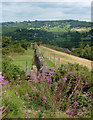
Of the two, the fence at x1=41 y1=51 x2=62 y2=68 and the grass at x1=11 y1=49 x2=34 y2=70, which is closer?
the fence at x1=41 y1=51 x2=62 y2=68

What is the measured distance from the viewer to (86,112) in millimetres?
3404

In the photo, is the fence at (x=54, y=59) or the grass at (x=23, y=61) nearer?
the fence at (x=54, y=59)

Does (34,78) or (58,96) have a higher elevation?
(34,78)

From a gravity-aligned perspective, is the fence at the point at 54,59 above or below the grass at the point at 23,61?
above

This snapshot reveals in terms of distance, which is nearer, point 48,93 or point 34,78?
point 48,93

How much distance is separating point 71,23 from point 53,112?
8383 centimetres

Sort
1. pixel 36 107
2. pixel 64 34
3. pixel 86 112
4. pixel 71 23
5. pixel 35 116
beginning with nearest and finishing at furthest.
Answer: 1. pixel 35 116
2. pixel 86 112
3. pixel 36 107
4. pixel 64 34
5. pixel 71 23

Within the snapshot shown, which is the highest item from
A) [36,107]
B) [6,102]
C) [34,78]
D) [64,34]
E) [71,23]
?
[71,23]

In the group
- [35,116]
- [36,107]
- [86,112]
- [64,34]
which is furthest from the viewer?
[64,34]

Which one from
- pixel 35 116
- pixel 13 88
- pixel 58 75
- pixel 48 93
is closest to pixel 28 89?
pixel 13 88

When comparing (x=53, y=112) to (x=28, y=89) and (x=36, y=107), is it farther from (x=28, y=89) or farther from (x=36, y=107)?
(x=28, y=89)

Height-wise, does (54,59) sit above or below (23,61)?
above

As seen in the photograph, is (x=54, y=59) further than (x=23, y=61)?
No

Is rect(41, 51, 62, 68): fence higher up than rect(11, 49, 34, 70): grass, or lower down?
higher up
